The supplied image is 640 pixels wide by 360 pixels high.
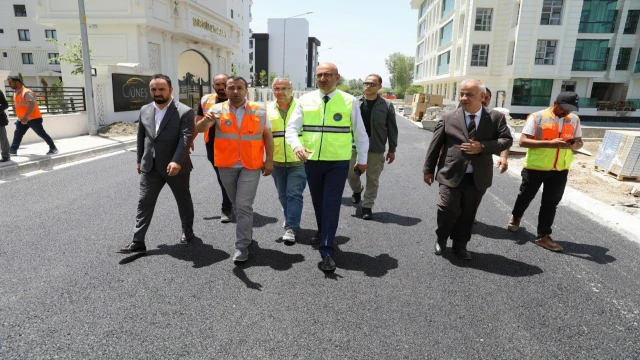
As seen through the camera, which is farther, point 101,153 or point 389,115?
point 101,153

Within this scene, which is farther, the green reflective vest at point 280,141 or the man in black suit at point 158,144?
the green reflective vest at point 280,141

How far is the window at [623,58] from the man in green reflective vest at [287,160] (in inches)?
1552

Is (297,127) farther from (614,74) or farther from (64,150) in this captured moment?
(614,74)

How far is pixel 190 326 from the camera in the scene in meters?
2.86

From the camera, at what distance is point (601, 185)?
8.03 m

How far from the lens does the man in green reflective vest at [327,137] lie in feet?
12.3

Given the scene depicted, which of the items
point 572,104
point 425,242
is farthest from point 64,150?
point 572,104

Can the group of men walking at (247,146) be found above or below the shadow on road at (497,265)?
above

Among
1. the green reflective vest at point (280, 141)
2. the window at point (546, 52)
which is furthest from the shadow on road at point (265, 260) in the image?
the window at point (546, 52)

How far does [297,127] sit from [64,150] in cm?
914

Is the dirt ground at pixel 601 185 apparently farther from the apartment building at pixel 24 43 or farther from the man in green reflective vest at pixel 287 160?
the apartment building at pixel 24 43

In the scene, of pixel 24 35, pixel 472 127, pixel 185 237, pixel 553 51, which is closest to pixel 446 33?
pixel 553 51

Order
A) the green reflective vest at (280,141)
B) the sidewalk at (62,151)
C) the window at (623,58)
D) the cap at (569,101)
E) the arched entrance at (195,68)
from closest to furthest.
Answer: the cap at (569,101) → the green reflective vest at (280,141) → the sidewalk at (62,151) → the arched entrance at (195,68) → the window at (623,58)

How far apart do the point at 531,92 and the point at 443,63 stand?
11243 mm
